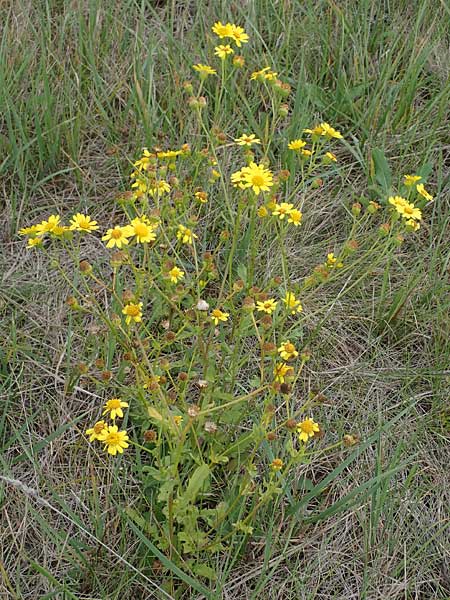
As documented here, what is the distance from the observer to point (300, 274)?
2.12 metres

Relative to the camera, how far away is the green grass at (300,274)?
1.55 metres

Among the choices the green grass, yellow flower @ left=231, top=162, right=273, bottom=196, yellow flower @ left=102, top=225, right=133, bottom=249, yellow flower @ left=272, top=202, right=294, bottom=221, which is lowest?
the green grass

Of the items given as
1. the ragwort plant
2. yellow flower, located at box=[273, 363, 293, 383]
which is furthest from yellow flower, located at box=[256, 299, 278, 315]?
yellow flower, located at box=[273, 363, 293, 383]

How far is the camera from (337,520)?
5.31 ft

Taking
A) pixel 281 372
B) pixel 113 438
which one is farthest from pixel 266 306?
pixel 113 438

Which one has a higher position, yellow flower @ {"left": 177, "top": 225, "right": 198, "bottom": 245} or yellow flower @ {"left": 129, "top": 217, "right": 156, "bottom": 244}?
yellow flower @ {"left": 129, "top": 217, "right": 156, "bottom": 244}

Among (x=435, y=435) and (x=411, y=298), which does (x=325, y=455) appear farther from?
(x=411, y=298)

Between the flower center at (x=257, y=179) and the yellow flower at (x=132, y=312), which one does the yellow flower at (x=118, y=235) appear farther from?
the flower center at (x=257, y=179)

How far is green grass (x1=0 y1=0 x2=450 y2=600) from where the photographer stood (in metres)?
1.55

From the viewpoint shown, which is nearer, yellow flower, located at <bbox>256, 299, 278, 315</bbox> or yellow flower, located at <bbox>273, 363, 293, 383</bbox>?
yellow flower, located at <bbox>273, 363, 293, 383</bbox>

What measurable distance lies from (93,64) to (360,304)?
124 cm

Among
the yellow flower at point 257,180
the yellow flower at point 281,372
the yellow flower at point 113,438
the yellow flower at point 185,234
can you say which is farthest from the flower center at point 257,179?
the yellow flower at point 113,438

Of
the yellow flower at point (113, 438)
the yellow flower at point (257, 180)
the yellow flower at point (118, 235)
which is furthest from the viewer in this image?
the yellow flower at point (257, 180)

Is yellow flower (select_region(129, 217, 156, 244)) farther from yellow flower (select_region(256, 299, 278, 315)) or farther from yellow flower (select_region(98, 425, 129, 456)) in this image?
yellow flower (select_region(98, 425, 129, 456))
